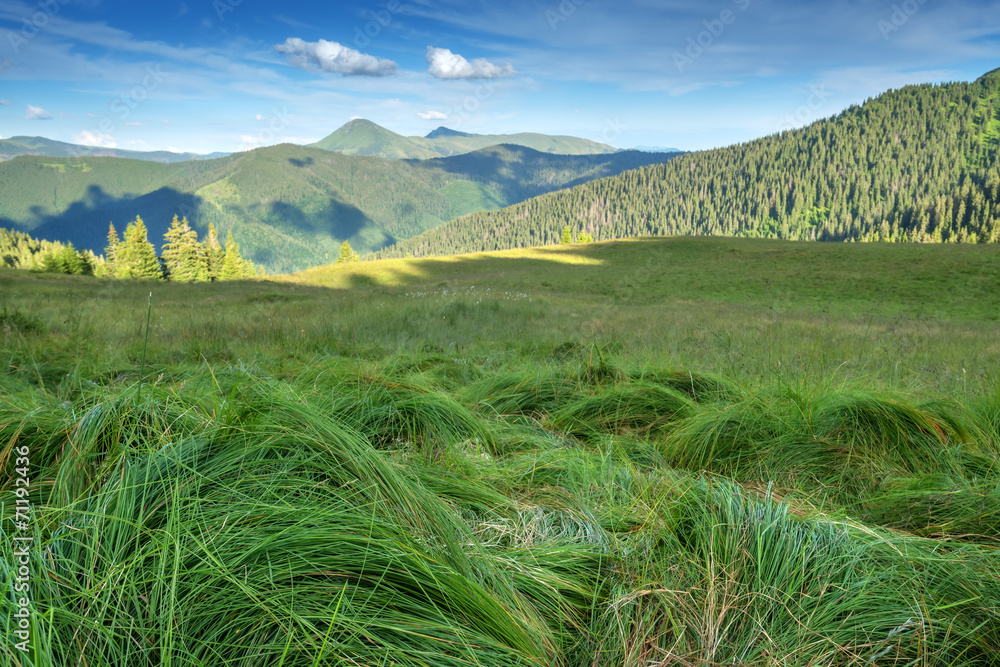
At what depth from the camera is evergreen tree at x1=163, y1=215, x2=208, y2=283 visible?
204 ft

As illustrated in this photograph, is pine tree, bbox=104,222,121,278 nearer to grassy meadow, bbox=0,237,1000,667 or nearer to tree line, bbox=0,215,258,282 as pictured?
tree line, bbox=0,215,258,282

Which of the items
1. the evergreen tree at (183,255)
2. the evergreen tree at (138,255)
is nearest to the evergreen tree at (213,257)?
the evergreen tree at (183,255)

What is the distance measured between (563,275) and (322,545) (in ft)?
129

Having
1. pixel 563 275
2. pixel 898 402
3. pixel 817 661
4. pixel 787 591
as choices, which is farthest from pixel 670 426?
pixel 563 275

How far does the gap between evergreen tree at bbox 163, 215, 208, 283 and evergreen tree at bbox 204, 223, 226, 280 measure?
2048 mm

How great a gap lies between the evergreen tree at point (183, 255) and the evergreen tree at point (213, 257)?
6.72 ft

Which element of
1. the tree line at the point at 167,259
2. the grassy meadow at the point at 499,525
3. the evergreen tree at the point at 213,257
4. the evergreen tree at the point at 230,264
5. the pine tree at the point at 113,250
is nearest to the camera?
the grassy meadow at the point at 499,525

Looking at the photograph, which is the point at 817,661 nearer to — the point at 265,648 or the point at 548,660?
the point at 548,660

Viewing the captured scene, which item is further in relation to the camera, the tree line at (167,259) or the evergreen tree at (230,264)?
the evergreen tree at (230,264)

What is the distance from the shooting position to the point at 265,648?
1115mm

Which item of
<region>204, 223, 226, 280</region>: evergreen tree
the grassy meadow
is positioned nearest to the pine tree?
<region>204, 223, 226, 280</region>: evergreen tree

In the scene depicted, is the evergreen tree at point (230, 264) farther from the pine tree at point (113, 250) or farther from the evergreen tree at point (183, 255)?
the pine tree at point (113, 250)

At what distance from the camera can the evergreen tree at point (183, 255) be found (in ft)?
204

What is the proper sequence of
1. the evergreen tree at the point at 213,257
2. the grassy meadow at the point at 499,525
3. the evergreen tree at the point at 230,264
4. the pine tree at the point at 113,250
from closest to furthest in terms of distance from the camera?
the grassy meadow at the point at 499,525, the evergreen tree at the point at 213,257, the pine tree at the point at 113,250, the evergreen tree at the point at 230,264
